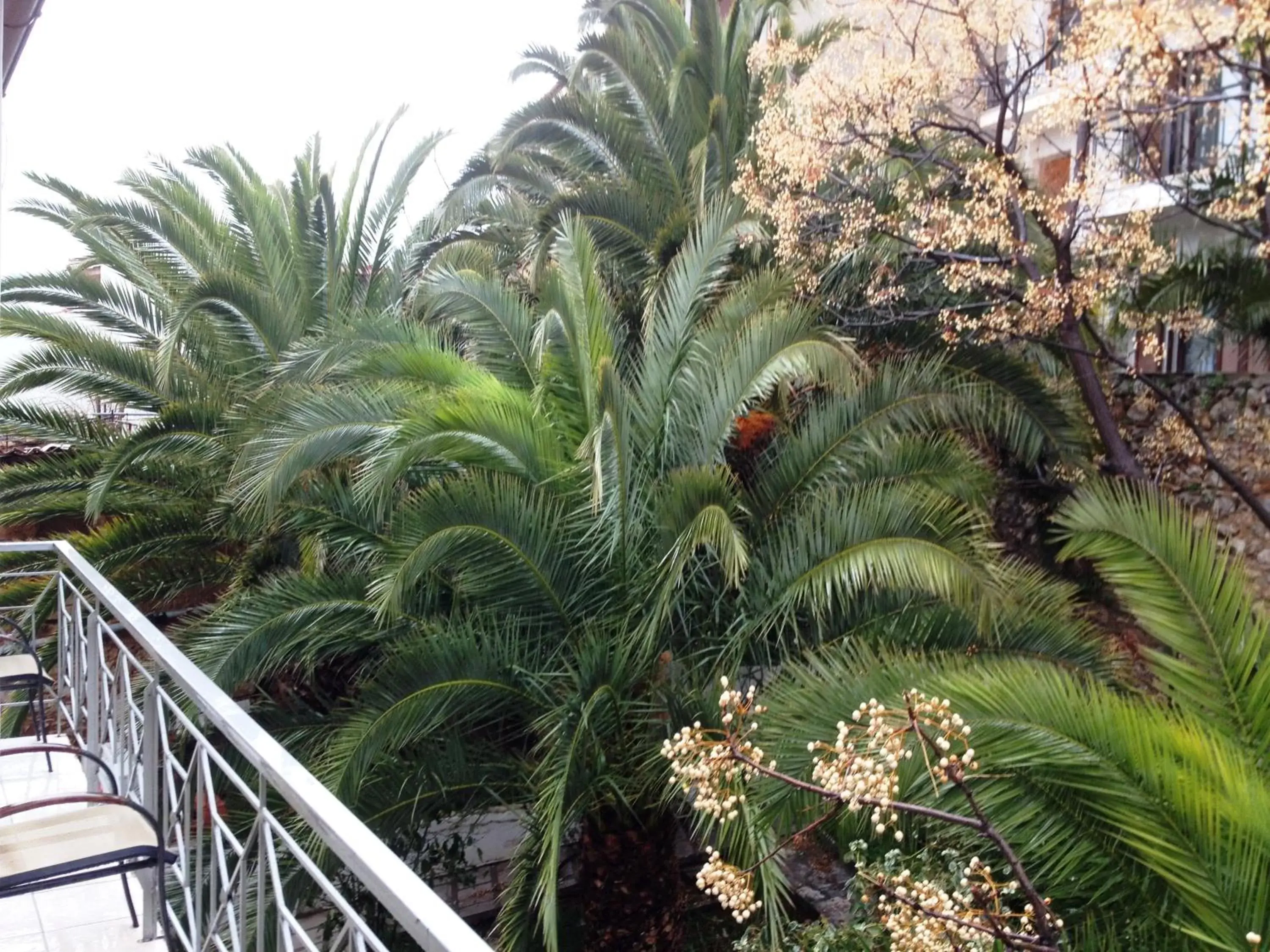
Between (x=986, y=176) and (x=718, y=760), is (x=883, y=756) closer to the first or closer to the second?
(x=718, y=760)

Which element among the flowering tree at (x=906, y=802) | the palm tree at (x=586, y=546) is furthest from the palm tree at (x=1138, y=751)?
the palm tree at (x=586, y=546)

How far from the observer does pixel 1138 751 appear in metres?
3.23

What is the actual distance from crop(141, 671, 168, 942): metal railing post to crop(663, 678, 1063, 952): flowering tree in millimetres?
1547

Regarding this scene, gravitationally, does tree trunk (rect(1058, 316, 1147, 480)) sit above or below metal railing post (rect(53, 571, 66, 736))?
above

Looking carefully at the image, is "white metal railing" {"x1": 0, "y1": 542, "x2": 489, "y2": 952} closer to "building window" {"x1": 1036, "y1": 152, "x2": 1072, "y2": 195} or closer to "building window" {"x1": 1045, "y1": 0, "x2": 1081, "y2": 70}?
"building window" {"x1": 1045, "y1": 0, "x2": 1081, "y2": 70}

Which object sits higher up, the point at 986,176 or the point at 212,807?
the point at 986,176

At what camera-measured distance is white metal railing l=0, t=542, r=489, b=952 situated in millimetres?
1508

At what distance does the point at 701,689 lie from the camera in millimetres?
5430

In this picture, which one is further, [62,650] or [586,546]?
[586,546]

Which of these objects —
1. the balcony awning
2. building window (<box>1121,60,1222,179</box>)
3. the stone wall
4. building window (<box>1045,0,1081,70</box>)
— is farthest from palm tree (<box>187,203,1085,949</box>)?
building window (<box>1045,0,1081,70</box>)

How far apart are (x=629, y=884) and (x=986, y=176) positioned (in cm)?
503

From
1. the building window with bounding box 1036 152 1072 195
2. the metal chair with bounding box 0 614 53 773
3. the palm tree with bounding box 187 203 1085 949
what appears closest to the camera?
the metal chair with bounding box 0 614 53 773

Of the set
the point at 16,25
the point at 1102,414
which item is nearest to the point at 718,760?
the point at 16,25

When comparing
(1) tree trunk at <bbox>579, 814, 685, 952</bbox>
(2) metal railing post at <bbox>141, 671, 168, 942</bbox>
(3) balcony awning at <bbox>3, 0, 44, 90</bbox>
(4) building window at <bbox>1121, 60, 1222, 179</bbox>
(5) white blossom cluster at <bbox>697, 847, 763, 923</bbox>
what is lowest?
(1) tree trunk at <bbox>579, 814, 685, 952</bbox>
